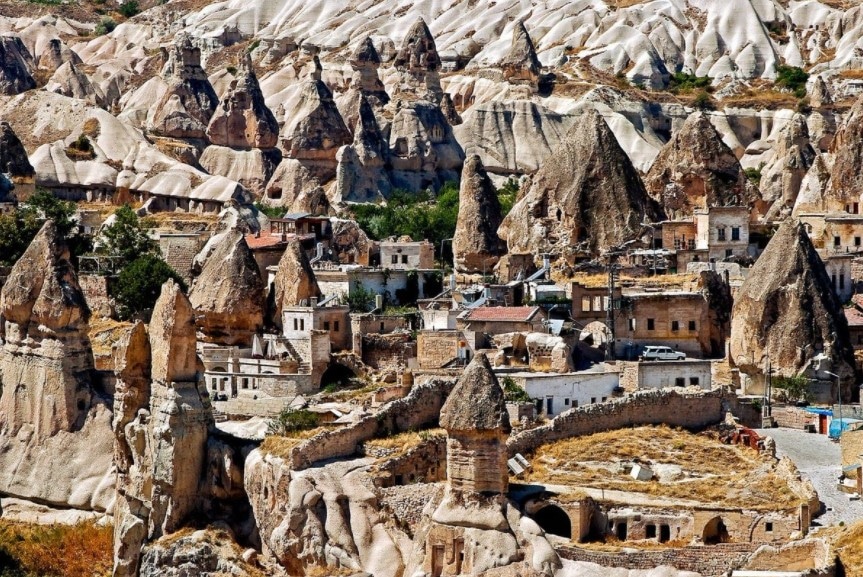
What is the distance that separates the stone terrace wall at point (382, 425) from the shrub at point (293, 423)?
6.16ft

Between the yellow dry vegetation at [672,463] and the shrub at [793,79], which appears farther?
the shrub at [793,79]

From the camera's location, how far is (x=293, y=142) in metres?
110

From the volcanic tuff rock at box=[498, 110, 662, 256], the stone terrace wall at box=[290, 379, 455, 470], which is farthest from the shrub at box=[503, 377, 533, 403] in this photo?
the volcanic tuff rock at box=[498, 110, 662, 256]

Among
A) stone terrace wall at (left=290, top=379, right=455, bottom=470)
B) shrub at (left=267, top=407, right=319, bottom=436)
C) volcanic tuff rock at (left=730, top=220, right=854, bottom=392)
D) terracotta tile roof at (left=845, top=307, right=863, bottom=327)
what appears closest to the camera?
stone terrace wall at (left=290, top=379, right=455, bottom=470)

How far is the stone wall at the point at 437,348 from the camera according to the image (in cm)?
6247

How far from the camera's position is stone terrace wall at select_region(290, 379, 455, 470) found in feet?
172

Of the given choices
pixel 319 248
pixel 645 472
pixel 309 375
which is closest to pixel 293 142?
pixel 319 248

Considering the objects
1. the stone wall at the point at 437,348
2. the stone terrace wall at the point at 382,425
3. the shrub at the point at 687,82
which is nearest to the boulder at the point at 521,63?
the shrub at the point at 687,82

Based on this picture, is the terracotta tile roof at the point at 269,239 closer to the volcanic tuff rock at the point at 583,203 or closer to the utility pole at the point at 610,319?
the volcanic tuff rock at the point at 583,203

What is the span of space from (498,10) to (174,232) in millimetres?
97970

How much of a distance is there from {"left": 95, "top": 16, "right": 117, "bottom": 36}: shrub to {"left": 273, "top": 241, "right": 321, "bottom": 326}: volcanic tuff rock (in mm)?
121455

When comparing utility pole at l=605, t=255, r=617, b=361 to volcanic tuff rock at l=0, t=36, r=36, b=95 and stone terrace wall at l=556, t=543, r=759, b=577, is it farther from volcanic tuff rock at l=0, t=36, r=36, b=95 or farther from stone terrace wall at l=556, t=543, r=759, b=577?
volcanic tuff rock at l=0, t=36, r=36, b=95

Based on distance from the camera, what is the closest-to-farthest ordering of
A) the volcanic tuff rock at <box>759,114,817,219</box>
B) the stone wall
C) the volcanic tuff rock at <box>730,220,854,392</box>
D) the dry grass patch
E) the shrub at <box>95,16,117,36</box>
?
the dry grass patch
the volcanic tuff rock at <box>730,220,854,392</box>
the stone wall
the volcanic tuff rock at <box>759,114,817,219</box>
the shrub at <box>95,16,117,36</box>

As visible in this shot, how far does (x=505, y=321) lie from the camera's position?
207 ft
